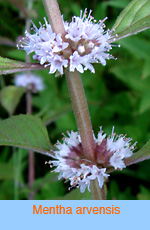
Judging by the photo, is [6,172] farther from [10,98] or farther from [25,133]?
[25,133]

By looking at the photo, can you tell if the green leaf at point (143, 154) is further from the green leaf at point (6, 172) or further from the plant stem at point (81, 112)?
the green leaf at point (6, 172)

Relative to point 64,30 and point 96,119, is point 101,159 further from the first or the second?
point 96,119

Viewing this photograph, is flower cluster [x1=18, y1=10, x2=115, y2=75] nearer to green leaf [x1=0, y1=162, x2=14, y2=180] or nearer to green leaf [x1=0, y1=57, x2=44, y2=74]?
green leaf [x1=0, y1=57, x2=44, y2=74]

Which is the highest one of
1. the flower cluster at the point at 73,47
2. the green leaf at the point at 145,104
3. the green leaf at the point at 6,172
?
the green leaf at the point at 145,104

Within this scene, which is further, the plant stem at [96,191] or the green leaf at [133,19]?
the plant stem at [96,191]

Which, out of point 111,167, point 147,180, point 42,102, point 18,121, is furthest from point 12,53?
point 111,167

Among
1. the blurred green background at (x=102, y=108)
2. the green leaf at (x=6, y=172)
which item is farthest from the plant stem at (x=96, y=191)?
the green leaf at (x=6, y=172)
